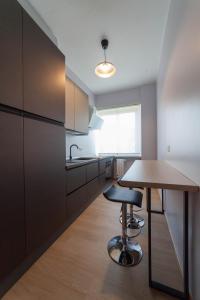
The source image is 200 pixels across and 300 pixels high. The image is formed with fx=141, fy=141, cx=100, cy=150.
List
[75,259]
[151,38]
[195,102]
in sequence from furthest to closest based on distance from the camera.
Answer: [151,38] → [75,259] → [195,102]

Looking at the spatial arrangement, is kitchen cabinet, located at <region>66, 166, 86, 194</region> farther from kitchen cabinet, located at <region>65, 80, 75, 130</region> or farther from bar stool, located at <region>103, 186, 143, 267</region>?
kitchen cabinet, located at <region>65, 80, 75, 130</region>

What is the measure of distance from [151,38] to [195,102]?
2041 mm

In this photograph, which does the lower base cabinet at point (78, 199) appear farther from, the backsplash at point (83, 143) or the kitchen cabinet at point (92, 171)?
the backsplash at point (83, 143)

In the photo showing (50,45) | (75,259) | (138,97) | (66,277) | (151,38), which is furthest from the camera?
(138,97)

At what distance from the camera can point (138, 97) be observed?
4.11 metres

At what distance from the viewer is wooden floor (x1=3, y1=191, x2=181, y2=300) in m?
1.06

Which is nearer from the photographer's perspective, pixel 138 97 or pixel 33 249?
pixel 33 249

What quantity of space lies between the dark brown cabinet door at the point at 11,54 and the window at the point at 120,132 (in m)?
3.67

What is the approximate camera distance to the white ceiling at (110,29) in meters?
1.75

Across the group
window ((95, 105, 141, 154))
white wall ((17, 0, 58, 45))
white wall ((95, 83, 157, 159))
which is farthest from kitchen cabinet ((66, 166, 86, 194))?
window ((95, 105, 141, 154))

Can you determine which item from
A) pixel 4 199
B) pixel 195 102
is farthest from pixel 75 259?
pixel 195 102

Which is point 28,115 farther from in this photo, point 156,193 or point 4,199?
point 156,193

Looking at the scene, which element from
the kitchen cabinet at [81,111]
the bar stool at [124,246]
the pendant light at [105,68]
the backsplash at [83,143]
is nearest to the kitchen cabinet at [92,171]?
the backsplash at [83,143]

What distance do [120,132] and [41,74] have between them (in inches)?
143
